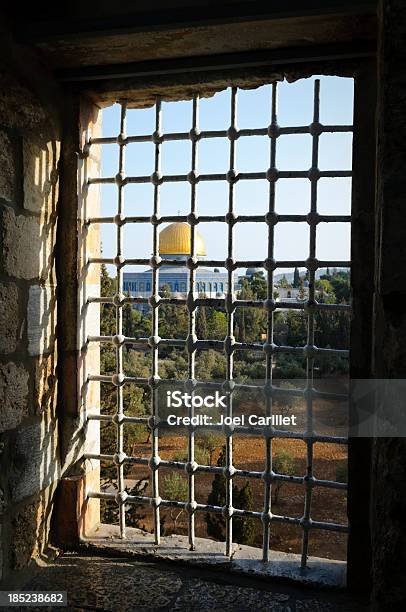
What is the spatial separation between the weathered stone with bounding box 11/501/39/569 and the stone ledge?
0.83 feet

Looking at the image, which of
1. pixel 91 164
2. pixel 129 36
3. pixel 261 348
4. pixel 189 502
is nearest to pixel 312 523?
pixel 189 502

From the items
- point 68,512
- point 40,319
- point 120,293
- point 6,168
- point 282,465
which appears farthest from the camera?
point 282,465

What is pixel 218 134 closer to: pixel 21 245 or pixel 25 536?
pixel 21 245

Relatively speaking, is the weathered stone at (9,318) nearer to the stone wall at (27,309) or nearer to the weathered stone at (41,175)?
the stone wall at (27,309)

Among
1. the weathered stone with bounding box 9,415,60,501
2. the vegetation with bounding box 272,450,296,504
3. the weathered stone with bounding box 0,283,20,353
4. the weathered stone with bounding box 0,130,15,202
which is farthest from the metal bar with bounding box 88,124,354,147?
the vegetation with bounding box 272,450,296,504

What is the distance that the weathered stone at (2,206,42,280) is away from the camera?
68.2 inches

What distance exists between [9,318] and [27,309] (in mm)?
111

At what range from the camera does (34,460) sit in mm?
1884

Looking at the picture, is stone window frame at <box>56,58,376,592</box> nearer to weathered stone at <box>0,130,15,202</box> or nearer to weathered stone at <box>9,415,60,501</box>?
weathered stone at <box>9,415,60,501</box>

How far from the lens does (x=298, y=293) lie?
2938 mm

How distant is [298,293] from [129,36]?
163cm

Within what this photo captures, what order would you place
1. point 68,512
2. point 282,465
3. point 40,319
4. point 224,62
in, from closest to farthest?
point 224,62
point 40,319
point 68,512
point 282,465

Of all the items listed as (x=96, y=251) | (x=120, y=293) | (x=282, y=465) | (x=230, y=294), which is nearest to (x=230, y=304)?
(x=230, y=294)

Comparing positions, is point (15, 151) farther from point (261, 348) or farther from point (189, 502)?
point (189, 502)
